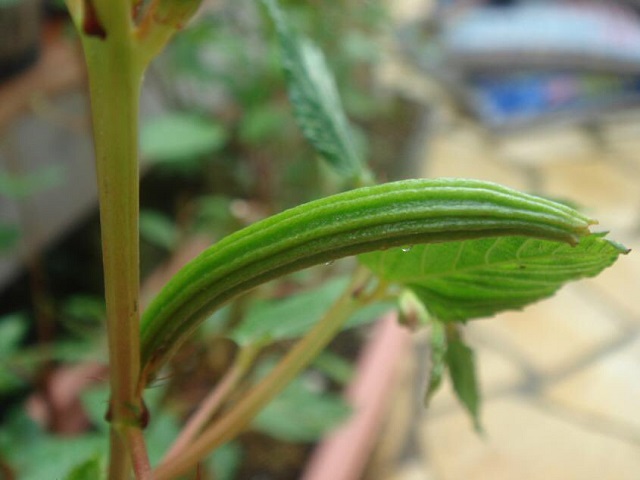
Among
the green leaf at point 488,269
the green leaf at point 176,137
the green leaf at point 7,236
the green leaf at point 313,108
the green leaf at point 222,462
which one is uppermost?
the green leaf at point 176,137

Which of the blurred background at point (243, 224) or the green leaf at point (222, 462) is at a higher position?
the blurred background at point (243, 224)

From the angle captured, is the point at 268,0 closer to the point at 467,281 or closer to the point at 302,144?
the point at 467,281

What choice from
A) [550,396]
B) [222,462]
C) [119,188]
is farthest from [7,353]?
[550,396]

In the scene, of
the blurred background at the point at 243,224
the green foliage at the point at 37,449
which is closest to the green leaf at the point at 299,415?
the blurred background at the point at 243,224

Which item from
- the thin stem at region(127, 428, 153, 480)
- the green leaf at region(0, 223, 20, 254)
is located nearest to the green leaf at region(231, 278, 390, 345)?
the thin stem at region(127, 428, 153, 480)

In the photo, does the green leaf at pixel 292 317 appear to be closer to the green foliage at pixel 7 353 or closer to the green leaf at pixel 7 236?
the green foliage at pixel 7 353

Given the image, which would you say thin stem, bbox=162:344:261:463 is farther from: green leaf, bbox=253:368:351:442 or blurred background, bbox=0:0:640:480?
green leaf, bbox=253:368:351:442

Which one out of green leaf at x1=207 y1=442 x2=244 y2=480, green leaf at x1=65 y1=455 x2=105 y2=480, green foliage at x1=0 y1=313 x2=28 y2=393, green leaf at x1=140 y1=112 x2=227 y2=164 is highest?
green leaf at x1=140 y1=112 x2=227 y2=164

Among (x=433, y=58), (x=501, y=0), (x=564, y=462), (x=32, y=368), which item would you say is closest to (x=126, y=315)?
(x=32, y=368)
